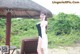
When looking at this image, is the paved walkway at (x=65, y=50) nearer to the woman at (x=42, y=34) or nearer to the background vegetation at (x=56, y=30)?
the background vegetation at (x=56, y=30)

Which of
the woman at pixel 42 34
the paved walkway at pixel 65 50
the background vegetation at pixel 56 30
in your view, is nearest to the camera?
the woman at pixel 42 34

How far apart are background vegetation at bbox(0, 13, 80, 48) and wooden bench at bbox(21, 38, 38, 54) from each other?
3588 millimetres

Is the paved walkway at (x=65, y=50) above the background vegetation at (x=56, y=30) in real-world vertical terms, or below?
below

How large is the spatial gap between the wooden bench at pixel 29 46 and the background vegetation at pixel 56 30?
3.59 m

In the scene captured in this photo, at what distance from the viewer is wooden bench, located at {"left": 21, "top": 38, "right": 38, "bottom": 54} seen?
19.1 feet

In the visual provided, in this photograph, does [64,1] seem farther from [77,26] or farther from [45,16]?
[77,26]

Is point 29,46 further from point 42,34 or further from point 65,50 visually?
point 65,50

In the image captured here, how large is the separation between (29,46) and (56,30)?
4.35m

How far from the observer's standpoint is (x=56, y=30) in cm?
1015

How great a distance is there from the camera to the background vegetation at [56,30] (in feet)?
31.9

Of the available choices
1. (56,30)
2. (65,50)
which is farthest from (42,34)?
(56,30)

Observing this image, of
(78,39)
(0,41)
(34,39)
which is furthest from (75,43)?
(34,39)

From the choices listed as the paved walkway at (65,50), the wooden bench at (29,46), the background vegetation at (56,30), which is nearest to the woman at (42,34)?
the wooden bench at (29,46)

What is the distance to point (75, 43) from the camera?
10.1 metres
